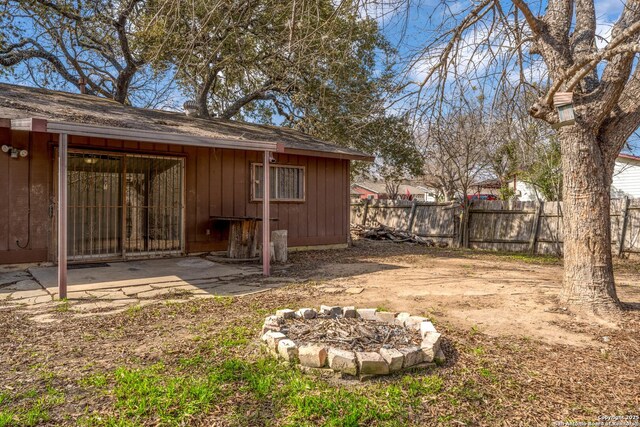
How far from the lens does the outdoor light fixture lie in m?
5.67

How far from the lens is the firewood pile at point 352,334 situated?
9.13ft

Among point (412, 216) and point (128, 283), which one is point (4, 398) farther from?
point (412, 216)

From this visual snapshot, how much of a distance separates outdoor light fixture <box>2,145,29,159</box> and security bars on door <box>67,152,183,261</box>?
0.72 metres

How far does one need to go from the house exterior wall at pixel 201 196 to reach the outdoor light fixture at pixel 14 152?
0.06m

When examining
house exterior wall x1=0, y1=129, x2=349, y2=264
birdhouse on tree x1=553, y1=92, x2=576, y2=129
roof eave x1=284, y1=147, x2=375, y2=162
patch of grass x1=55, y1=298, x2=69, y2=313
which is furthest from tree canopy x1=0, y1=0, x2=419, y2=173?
patch of grass x1=55, y1=298, x2=69, y2=313

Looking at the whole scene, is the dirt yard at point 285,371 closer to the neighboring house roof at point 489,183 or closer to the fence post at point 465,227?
the fence post at point 465,227

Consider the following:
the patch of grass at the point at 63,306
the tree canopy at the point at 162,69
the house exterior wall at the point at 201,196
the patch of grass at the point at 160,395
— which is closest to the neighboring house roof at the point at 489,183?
the tree canopy at the point at 162,69

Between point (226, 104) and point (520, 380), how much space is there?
12787 millimetres

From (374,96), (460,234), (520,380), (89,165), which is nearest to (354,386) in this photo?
(520,380)

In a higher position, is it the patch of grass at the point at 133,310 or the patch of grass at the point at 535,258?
the patch of grass at the point at 535,258

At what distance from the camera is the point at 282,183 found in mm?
8539

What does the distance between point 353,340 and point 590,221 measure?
2615mm

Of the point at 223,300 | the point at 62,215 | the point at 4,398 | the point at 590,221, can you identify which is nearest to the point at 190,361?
the point at 4,398

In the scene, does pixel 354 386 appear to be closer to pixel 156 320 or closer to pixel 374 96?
pixel 156 320
